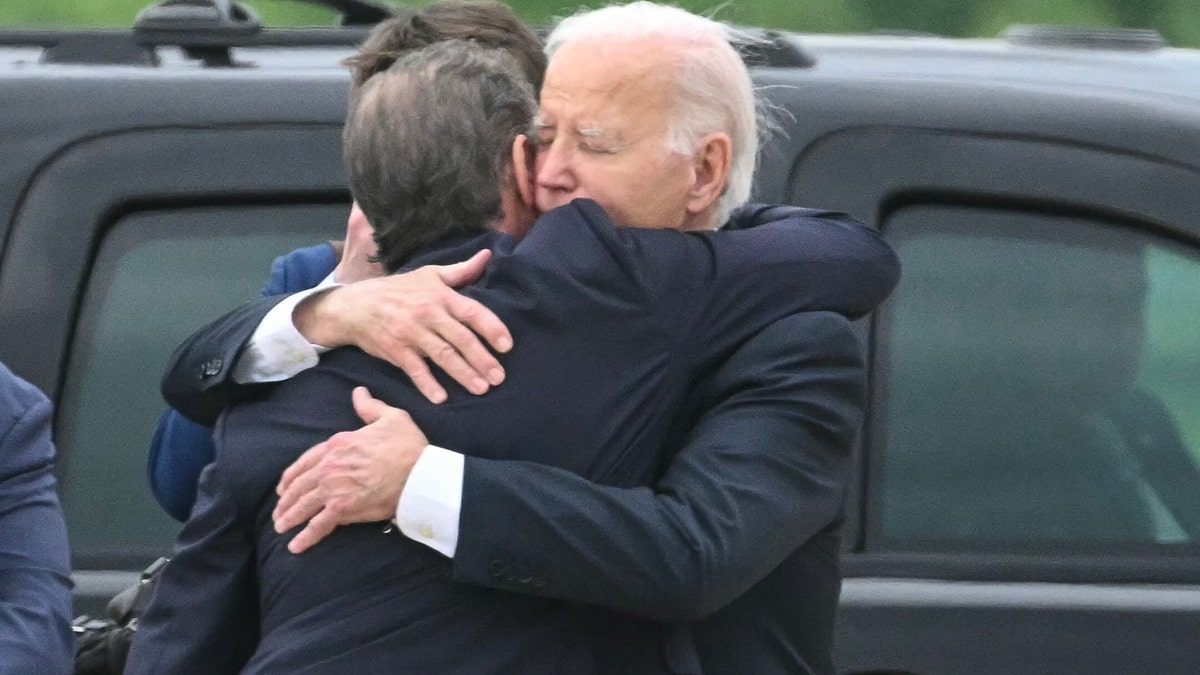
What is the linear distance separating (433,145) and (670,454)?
373 millimetres

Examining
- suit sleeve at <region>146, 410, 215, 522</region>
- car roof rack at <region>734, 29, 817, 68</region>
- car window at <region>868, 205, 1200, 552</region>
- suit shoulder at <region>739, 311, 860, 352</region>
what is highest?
suit shoulder at <region>739, 311, 860, 352</region>

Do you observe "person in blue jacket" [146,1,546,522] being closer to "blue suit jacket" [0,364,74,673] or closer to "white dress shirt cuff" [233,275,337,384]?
"blue suit jacket" [0,364,74,673]

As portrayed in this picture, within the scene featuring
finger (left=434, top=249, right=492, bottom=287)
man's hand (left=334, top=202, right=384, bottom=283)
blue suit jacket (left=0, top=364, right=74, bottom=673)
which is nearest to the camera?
finger (left=434, top=249, right=492, bottom=287)

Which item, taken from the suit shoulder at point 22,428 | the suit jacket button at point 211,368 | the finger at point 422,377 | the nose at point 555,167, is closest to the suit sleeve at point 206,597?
the suit jacket button at point 211,368

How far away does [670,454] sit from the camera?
2088 mm

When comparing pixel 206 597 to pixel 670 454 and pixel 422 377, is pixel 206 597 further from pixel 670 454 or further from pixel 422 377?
pixel 670 454

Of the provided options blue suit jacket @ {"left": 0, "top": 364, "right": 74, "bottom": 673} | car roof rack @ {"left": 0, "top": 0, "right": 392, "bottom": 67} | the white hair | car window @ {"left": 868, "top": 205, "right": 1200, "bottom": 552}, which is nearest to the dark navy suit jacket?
the white hair

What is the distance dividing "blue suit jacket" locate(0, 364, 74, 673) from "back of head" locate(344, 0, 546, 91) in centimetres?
→ 55

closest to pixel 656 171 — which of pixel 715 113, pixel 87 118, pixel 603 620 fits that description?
pixel 715 113

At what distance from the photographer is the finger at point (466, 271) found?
2.05 meters

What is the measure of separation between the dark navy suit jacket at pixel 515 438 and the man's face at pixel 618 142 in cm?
8

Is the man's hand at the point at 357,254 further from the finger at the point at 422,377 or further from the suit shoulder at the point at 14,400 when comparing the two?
the finger at the point at 422,377

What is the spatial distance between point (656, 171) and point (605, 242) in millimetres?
134

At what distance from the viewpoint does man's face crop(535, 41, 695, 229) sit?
215 cm
